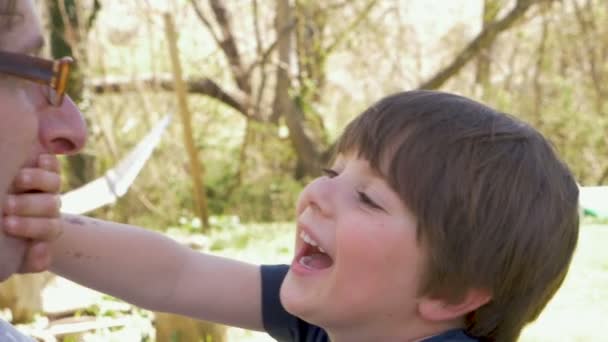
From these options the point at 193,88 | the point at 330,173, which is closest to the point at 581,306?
the point at 330,173

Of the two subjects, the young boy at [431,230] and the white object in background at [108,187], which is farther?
the white object in background at [108,187]

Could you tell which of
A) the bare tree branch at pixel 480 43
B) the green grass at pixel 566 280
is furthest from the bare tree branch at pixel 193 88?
the bare tree branch at pixel 480 43

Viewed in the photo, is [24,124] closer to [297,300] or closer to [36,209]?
[36,209]

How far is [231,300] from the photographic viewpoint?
1.81 m

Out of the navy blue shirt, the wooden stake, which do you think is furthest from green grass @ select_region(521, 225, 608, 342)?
the wooden stake

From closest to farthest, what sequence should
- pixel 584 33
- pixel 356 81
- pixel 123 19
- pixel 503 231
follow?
pixel 503 231
pixel 123 19
pixel 584 33
pixel 356 81

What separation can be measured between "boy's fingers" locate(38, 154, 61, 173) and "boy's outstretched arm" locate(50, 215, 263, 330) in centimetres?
35

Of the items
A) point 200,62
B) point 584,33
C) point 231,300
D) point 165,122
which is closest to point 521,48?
point 584,33

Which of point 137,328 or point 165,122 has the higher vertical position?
point 165,122

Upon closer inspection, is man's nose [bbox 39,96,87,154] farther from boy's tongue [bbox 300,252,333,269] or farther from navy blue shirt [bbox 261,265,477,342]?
navy blue shirt [bbox 261,265,477,342]

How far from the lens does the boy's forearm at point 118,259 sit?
5.64 feet

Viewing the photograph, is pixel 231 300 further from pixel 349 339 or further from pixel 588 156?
pixel 588 156

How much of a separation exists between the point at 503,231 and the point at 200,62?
9.26 meters

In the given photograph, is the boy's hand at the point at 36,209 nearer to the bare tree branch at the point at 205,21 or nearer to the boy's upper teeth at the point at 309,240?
the boy's upper teeth at the point at 309,240
